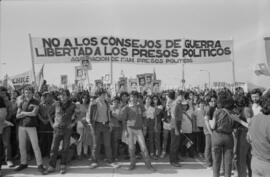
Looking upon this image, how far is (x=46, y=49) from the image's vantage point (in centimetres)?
1005

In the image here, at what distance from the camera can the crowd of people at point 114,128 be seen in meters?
6.61

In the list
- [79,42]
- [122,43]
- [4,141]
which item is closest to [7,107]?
[4,141]

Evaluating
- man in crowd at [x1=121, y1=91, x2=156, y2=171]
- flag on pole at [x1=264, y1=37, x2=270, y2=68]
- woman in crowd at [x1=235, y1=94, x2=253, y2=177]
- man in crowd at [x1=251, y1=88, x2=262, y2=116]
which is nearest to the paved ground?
man in crowd at [x1=121, y1=91, x2=156, y2=171]

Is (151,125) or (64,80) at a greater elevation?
(64,80)

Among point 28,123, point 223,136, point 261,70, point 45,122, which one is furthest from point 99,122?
point 261,70

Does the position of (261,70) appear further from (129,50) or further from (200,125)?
(129,50)

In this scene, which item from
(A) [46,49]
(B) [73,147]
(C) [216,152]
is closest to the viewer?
(C) [216,152]

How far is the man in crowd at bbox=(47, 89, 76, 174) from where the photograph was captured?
7172 mm

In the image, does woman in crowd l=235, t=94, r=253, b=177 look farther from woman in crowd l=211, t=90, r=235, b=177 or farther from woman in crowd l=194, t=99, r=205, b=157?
woman in crowd l=194, t=99, r=205, b=157

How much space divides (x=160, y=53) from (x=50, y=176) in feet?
19.8

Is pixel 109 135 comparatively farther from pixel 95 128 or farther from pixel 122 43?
pixel 122 43

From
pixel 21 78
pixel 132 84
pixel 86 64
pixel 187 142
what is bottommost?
pixel 187 142

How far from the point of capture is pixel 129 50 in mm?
10586

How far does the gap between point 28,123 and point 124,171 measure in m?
2.59
